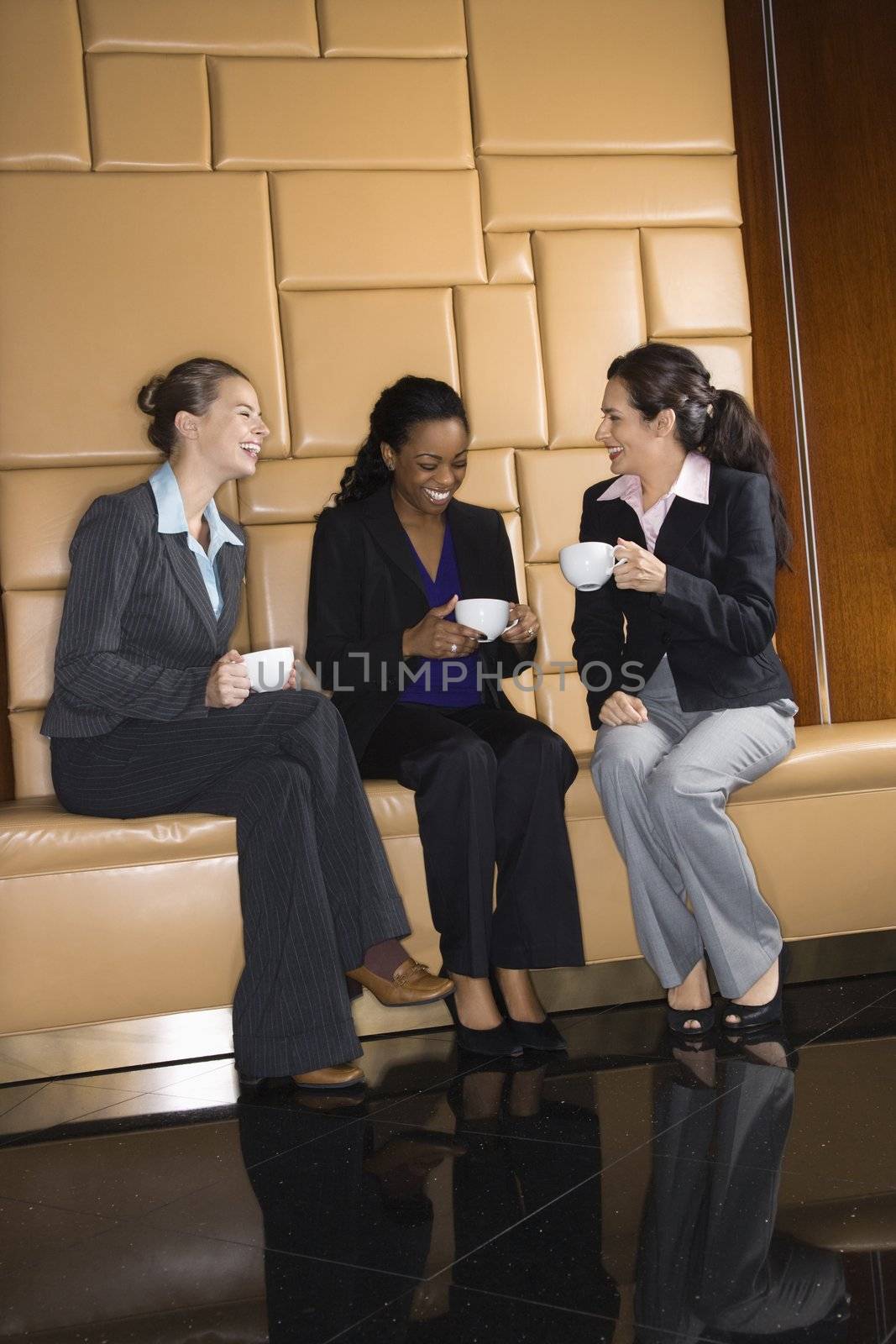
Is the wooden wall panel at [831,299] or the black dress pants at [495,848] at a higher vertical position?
the wooden wall panel at [831,299]

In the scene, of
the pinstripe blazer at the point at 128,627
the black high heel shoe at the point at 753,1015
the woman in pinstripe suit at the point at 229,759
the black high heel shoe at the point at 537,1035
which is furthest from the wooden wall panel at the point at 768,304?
the pinstripe blazer at the point at 128,627

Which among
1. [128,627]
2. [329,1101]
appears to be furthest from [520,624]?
[329,1101]

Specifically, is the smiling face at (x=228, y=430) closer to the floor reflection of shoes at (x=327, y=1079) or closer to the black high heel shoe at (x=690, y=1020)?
the floor reflection of shoes at (x=327, y=1079)

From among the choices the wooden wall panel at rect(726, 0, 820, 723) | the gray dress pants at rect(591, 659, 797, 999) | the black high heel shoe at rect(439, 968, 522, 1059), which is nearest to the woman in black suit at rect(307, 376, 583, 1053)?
the black high heel shoe at rect(439, 968, 522, 1059)

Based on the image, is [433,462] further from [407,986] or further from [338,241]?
[407,986]

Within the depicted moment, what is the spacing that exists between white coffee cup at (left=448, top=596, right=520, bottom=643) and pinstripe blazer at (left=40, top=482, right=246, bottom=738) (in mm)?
498

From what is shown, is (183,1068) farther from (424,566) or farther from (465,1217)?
(424,566)

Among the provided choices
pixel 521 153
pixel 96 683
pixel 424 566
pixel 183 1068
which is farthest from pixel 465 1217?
pixel 521 153

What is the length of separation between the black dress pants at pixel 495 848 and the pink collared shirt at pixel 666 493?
539mm

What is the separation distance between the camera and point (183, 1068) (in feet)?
7.47

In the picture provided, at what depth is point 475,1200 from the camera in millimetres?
1597

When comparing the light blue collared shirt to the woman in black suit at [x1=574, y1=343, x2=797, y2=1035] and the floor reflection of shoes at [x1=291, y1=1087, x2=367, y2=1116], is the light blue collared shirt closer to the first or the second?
the woman in black suit at [x1=574, y1=343, x2=797, y2=1035]

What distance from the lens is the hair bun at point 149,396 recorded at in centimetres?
260

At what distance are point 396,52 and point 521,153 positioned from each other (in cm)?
40
